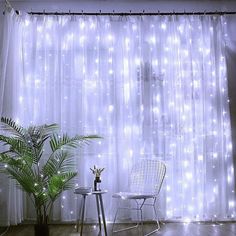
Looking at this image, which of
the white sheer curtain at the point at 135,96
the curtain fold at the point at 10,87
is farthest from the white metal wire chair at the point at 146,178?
the curtain fold at the point at 10,87

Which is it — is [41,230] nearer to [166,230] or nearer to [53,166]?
[53,166]

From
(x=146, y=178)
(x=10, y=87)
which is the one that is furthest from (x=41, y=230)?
(x=10, y=87)

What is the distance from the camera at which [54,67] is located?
4434mm

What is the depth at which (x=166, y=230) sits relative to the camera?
3881mm

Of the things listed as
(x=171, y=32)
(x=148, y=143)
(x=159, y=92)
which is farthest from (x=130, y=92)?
(x=171, y=32)

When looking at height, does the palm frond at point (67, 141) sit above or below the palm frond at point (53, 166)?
above

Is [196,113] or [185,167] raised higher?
[196,113]

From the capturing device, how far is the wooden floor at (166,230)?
3.74m

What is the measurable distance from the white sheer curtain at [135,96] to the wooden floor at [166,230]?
7.3 inches

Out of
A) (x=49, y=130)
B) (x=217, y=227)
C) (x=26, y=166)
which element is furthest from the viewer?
(x=49, y=130)

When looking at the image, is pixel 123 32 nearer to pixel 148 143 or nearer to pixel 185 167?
pixel 148 143

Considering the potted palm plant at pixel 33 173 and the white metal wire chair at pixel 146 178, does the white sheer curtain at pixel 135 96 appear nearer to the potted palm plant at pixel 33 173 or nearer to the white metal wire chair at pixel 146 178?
the white metal wire chair at pixel 146 178

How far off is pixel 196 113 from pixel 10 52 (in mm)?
2621

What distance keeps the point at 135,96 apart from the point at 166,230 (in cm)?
174
